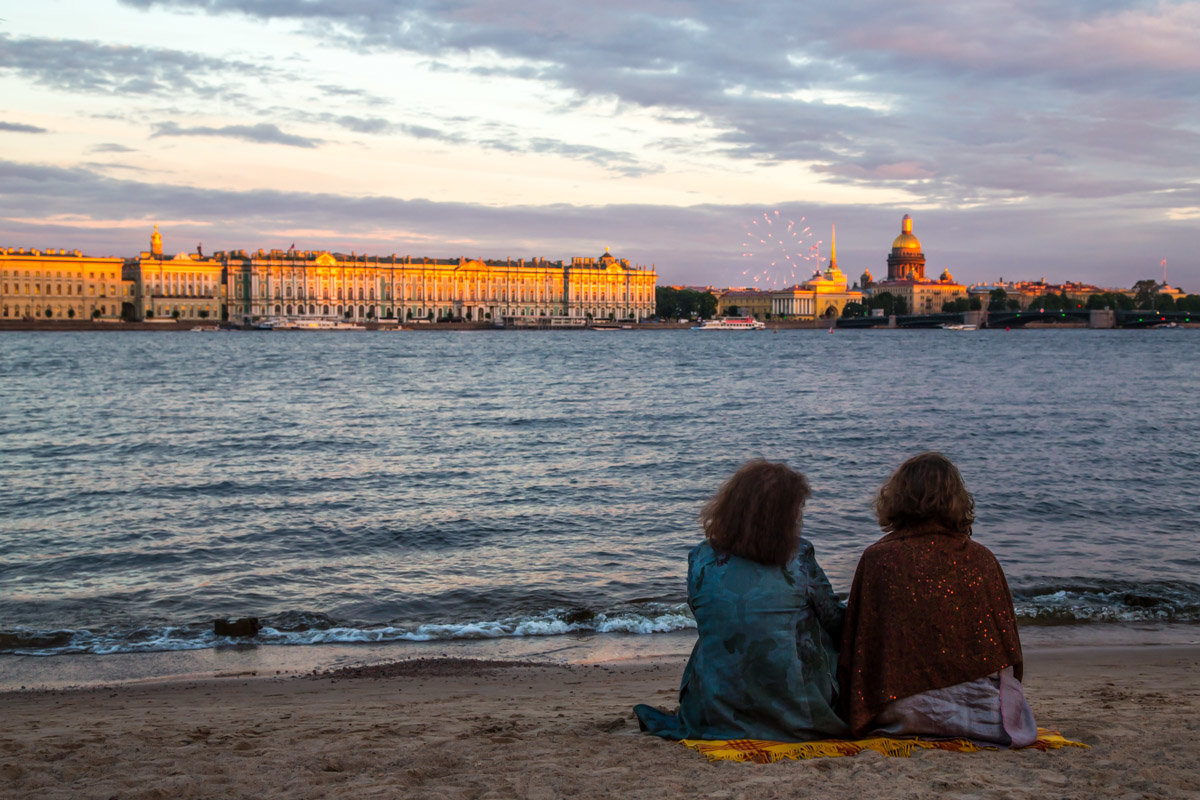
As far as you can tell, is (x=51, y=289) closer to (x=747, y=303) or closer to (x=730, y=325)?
(x=730, y=325)

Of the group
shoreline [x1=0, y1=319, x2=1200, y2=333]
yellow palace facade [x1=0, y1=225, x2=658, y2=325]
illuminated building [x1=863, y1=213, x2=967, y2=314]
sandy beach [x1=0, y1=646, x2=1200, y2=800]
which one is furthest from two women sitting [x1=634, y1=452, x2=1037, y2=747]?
illuminated building [x1=863, y1=213, x2=967, y2=314]

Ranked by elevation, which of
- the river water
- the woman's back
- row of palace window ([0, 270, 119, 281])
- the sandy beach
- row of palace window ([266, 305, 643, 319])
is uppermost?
row of palace window ([0, 270, 119, 281])

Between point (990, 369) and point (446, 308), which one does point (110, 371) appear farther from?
point (446, 308)

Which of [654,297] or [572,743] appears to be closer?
[572,743]

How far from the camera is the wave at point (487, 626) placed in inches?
273

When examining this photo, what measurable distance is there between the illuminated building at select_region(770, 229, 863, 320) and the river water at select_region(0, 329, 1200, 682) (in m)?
117

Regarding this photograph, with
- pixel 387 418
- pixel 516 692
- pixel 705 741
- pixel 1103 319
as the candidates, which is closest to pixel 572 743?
pixel 705 741

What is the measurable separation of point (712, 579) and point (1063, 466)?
1346cm

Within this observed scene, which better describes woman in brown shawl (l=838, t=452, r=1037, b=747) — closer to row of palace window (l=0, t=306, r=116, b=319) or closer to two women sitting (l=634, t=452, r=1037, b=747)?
two women sitting (l=634, t=452, r=1037, b=747)

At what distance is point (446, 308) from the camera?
4906 inches

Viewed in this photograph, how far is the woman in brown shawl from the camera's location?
Answer: 11.5 feet

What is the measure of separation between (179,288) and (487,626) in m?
117

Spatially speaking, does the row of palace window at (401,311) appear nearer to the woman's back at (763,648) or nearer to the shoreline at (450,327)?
the shoreline at (450,327)

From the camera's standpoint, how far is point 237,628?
7039mm
